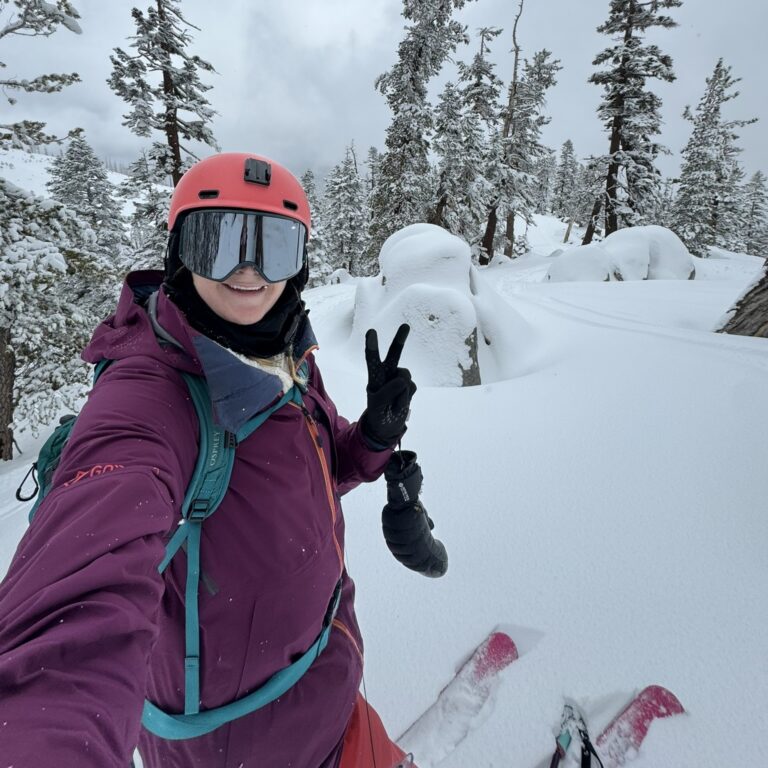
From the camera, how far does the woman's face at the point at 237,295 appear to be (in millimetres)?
1503

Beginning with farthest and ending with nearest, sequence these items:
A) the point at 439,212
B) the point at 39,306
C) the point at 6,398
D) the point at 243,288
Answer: the point at 439,212
the point at 6,398
the point at 39,306
the point at 243,288

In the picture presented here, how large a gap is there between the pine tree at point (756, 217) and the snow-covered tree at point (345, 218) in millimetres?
32315

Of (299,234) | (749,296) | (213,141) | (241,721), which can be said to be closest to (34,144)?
(213,141)

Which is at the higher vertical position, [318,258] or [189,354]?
[318,258]

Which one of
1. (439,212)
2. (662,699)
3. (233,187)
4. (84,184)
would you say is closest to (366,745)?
(662,699)

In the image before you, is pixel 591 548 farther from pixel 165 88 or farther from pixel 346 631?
pixel 165 88

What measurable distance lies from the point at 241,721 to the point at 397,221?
18695 millimetres

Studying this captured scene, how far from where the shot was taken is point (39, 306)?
330 inches

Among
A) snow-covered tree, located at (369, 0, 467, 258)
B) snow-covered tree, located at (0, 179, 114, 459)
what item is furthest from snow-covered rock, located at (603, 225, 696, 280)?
snow-covered tree, located at (0, 179, 114, 459)

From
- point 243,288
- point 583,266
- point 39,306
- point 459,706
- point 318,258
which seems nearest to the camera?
point 243,288

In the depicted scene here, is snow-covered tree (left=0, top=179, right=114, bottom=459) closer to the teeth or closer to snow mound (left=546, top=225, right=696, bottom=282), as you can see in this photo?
the teeth

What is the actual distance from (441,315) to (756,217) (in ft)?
151

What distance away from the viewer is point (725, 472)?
3107 mm

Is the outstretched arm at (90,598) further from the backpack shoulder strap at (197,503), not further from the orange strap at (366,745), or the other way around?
the orange strap at (366,745)
